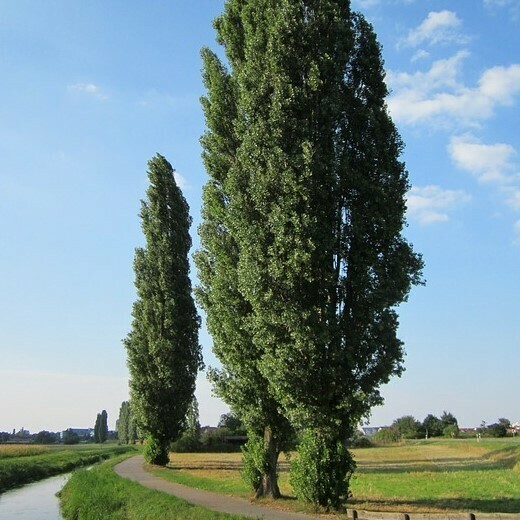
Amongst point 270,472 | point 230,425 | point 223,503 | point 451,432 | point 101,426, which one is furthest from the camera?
point 101,426

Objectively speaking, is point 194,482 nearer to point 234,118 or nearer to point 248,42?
point 234,118

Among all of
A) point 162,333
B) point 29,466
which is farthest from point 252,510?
point 29,466

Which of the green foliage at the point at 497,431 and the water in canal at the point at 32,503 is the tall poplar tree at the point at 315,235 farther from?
the green foliage at the point at 497,431

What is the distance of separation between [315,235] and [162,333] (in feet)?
81.5

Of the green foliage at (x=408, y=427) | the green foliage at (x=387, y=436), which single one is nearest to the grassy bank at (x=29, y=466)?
the green foliage at (x=387, y=436)

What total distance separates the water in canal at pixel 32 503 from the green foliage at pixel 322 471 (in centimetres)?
1204

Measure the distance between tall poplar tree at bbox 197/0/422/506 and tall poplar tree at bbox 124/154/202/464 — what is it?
1996 centimetres

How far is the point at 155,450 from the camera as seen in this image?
4078cm

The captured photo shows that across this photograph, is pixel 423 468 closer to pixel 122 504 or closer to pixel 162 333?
pixel 162 333

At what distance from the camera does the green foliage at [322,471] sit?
17.0 metres

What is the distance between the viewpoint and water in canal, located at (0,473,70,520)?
24031 mm

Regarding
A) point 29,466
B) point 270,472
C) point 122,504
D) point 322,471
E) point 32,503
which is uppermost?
point 322,471

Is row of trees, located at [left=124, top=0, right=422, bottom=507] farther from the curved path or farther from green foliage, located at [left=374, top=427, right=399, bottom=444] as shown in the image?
green foliage, located at [left=374, top=427, right=399, bottom=444]

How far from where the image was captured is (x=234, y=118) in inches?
874
